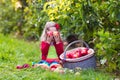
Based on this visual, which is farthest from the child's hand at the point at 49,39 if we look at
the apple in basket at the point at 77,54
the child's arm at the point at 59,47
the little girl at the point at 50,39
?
the apple in basket at the point at 77,54

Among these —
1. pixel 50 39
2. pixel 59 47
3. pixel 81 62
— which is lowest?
pixel 81 62

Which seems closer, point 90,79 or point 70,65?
point 90,79

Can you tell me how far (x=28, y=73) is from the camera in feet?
15.7

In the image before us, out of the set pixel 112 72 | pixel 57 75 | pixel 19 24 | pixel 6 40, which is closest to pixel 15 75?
pixel 57 75

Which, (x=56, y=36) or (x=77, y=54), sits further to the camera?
(x=56, y=36)

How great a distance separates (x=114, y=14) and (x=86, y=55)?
870 mm

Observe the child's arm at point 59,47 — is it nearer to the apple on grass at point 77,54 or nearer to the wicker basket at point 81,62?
the apple on grass at point 77,54

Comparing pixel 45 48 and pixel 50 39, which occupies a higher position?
pixel 50 39

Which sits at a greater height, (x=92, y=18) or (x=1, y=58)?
(x=92, y=18)

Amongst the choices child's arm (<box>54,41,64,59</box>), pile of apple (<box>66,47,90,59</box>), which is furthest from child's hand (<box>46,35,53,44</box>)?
pile of apple (<box>66,47,90,59</box>)

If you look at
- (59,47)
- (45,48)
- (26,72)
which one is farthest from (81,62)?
(26,72)

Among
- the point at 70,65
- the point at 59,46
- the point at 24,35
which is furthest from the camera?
the point at 24,35

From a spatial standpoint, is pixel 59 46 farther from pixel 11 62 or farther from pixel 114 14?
pixel 114 14

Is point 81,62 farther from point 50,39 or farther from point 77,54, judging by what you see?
point 50,39
